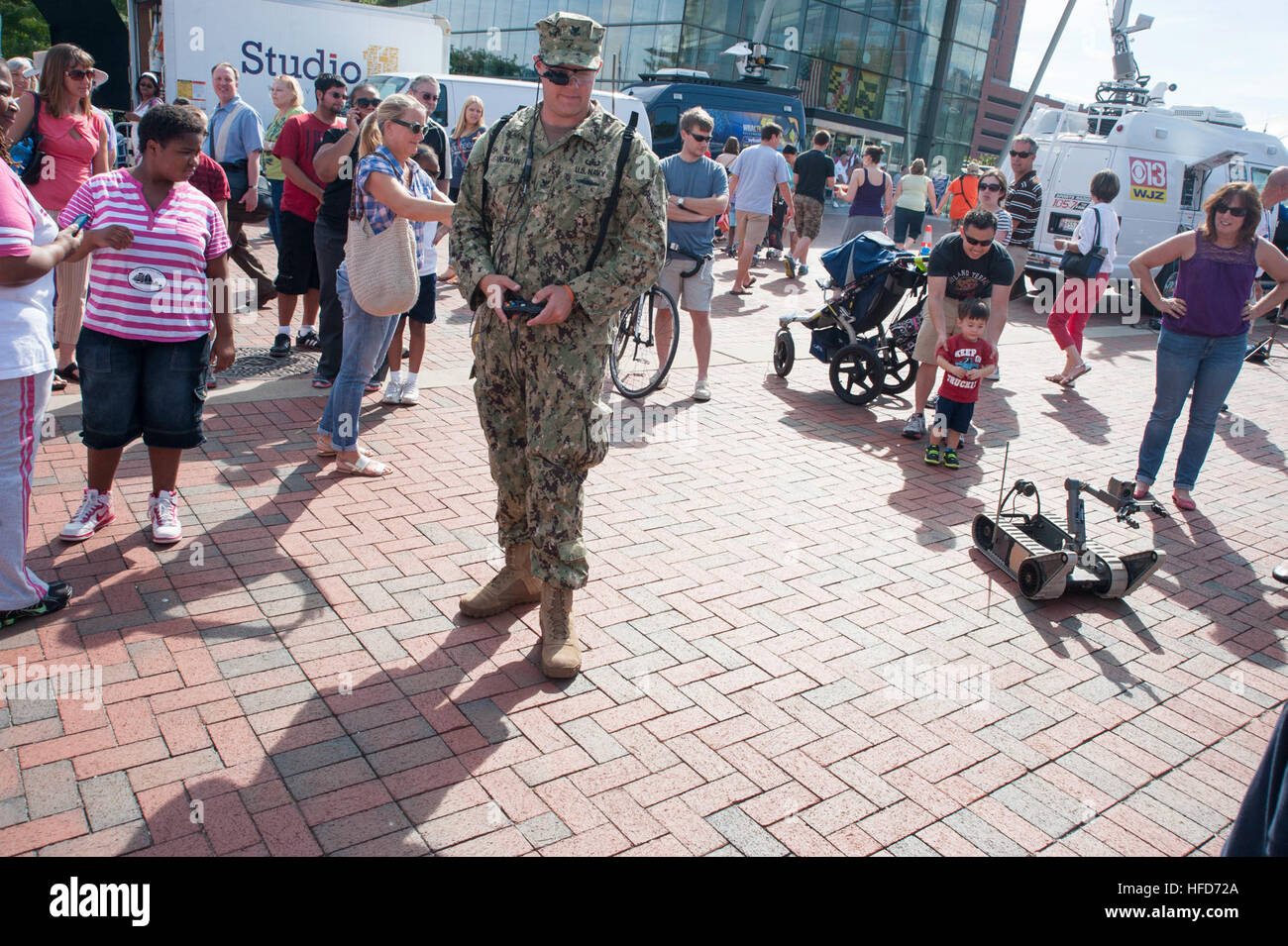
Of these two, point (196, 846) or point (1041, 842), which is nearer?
point (196, 846)

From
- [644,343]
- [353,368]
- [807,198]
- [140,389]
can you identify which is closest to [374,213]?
[353,368]

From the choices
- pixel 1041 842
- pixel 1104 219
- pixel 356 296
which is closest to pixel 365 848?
pixel 1041 842

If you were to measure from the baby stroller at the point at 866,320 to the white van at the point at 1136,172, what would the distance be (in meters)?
7.54

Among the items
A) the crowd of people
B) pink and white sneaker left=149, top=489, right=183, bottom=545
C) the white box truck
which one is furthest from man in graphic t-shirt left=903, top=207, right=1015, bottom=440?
the white box truck

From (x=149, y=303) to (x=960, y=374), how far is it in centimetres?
484

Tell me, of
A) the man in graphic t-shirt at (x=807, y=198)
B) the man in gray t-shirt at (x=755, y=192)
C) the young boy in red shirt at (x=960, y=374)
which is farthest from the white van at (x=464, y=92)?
the young boy in red shirt at (x=960, y=374)

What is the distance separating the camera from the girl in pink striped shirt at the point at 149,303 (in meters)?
3.85

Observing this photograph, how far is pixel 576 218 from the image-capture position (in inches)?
134

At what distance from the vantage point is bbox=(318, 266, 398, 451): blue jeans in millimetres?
5176

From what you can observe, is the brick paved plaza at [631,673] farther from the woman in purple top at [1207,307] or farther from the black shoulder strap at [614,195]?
the black shoulder strap at [614,195]

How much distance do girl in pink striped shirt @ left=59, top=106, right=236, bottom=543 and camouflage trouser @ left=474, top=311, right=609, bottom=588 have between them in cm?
140
